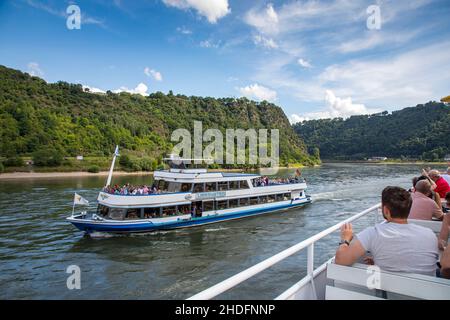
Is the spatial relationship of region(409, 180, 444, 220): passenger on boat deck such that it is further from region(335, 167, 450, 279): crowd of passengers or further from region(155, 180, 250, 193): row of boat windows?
region(155, 180, 250, 193): row of boat windows

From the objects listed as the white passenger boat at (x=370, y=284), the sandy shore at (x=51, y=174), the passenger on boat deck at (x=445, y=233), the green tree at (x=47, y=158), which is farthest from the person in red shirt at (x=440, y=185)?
the green tree at (x=47, y=158)

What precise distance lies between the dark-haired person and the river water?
978 centimetres

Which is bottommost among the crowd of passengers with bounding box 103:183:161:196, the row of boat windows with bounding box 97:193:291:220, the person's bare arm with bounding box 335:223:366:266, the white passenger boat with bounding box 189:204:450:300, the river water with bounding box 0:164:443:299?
the river water with bounding box 0:164:443:299

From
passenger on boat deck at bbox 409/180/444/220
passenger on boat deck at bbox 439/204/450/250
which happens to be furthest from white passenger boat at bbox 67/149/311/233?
passenger on boat deck at bbox 439/204/450/250

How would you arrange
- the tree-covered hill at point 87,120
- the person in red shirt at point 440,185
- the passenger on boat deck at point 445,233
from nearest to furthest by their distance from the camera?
1. the passenger on boat deck at point 445,233
2. the person in red shirt at point 440,185
3. the tree-covered hill at point 87,120

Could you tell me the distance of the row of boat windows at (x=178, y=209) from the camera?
20703 mm

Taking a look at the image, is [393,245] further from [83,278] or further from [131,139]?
[131,139]

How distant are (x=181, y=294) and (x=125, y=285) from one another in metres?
2.73

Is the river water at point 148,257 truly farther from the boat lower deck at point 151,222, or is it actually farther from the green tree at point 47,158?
the green tree at point 47,158

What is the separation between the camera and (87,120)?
102 m

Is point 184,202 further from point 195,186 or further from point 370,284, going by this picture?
point 370,284

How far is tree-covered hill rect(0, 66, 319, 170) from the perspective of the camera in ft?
268

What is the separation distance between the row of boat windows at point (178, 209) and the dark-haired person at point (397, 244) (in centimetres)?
1895
